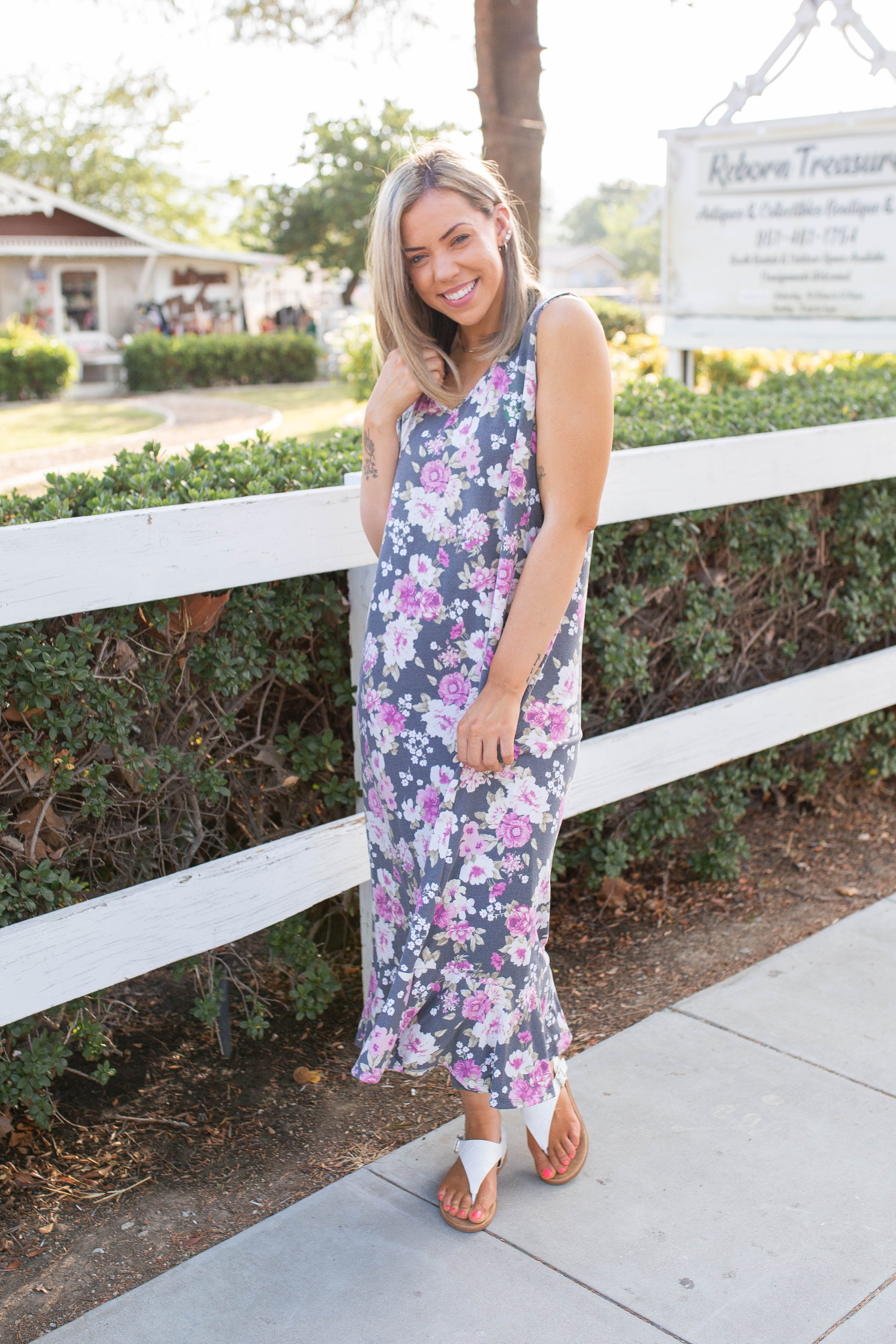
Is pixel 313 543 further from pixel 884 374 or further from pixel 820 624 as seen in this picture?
pixel 884 374

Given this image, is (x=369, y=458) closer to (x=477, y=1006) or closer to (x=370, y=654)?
(x=370, y=654)

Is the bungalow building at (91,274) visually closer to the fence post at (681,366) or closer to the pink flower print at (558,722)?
the fence post at (681,366)

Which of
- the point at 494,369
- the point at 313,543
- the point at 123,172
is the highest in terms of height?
the point at 123,172

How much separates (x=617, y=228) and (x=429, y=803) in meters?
171

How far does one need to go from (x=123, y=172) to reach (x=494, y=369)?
64.3 m

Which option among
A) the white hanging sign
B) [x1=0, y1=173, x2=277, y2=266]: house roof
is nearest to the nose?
the white hanging sign

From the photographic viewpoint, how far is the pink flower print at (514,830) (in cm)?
230

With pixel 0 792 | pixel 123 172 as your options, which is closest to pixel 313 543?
pixel 0 792

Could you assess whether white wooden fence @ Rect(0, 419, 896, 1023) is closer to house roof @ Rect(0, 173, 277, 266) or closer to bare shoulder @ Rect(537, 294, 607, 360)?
bare shoulder @ Rect(537, 294, 607, 360)

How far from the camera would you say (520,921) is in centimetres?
236

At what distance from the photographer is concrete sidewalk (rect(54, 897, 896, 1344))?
2166mm

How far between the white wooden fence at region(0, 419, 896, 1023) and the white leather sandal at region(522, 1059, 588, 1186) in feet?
2.24

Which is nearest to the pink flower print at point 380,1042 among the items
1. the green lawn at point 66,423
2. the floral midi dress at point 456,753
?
the floral midi dress at point 456,753

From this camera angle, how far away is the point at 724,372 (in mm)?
11508
